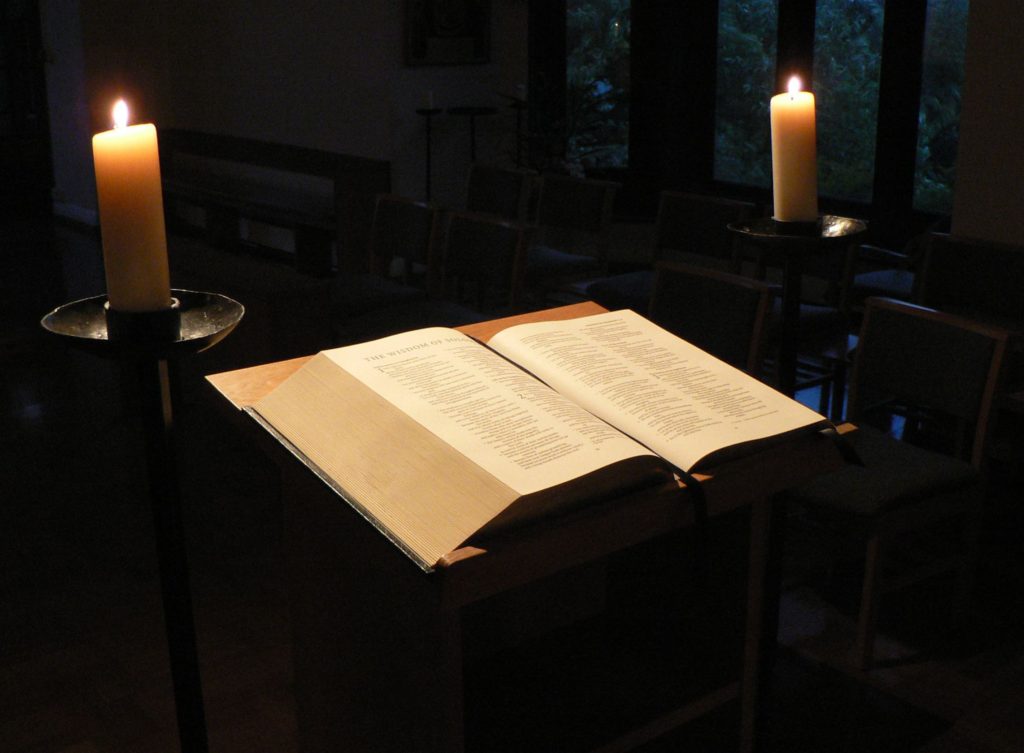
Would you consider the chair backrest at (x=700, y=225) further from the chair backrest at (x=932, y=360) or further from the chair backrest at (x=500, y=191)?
the chair backrest at (x=932, y=360)

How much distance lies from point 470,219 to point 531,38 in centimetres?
337

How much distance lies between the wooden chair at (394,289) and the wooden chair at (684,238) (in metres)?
0.54

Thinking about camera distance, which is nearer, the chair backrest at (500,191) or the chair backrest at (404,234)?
the chair backrest at (404,234)

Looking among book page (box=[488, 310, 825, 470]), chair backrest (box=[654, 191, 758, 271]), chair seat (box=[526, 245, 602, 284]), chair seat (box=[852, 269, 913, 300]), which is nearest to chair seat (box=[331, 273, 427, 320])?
chair seat (box=[526, 245, 602, 284])

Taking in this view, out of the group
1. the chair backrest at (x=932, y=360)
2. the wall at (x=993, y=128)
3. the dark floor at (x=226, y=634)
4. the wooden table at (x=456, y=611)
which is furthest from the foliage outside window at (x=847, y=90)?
the wooden table at (x=456, y=611)

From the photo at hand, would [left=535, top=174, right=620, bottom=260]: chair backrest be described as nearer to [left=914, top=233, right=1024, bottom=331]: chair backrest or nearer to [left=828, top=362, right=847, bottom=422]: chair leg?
[left=828, top=362, right=847, bottom=422]: chair leg

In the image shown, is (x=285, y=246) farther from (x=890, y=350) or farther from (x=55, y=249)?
(x=890, y=350)

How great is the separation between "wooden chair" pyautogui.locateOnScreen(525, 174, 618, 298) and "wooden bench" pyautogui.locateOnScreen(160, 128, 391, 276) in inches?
41.8

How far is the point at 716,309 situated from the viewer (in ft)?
9.63

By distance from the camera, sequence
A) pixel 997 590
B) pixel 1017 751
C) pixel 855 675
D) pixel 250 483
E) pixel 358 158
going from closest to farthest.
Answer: pixel 1017 751
pixel 855 675
pixel 997 590
pixel 250 483
pixel 358 158

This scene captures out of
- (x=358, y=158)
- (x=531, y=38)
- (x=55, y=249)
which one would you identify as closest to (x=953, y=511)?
(x=358, y=158)

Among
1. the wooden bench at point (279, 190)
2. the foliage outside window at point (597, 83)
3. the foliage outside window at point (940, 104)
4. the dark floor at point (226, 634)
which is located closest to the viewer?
the dark floor at point (226, 634)

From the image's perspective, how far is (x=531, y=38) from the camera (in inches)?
272

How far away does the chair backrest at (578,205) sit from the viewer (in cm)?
454
